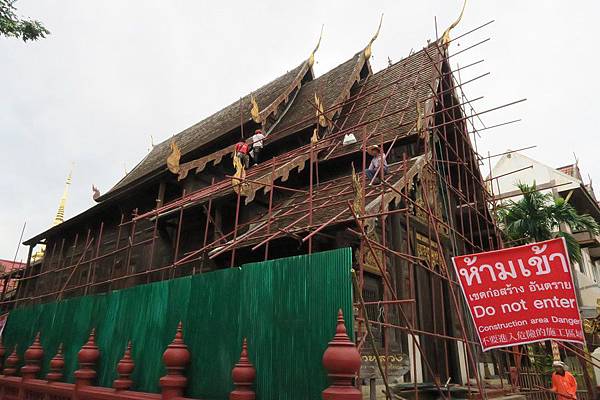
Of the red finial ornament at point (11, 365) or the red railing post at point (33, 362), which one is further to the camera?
the red finial ornament at point (11, 365)

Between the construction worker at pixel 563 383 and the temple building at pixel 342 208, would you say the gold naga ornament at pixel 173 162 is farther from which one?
the construction worker at pixel 563 383

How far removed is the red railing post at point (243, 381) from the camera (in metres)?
3.84

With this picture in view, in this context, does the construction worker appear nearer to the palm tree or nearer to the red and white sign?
the red and white sign

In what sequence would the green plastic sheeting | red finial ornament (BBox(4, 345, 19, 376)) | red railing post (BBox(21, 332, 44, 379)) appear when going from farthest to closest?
red finial ornament (BBox(4, 345, 19, 376)) → red railing post (BBox(21, 332, 44, 379)) → the green plastic sheeting

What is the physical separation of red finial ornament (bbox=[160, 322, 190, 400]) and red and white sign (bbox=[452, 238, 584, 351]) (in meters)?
3.17

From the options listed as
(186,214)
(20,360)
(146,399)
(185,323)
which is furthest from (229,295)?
(20,360)

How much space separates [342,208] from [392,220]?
207 centimetres

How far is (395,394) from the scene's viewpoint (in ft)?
20.2

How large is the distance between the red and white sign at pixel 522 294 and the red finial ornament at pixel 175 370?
3.17 metres

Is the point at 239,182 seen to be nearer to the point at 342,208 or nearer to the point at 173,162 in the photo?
the point at 342,208

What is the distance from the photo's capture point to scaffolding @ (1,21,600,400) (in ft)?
20.7

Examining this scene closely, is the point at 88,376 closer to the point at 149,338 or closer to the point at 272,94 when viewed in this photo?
the point at 149,338

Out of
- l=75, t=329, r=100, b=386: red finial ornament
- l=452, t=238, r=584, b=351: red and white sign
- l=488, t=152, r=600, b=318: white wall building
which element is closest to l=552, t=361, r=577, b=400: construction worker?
l=452, t=238, r=584, b=351: red and white sign

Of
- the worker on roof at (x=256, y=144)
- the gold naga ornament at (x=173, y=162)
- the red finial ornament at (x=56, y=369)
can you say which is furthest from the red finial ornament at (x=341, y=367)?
the worker on roof at (x=256, y=144)
